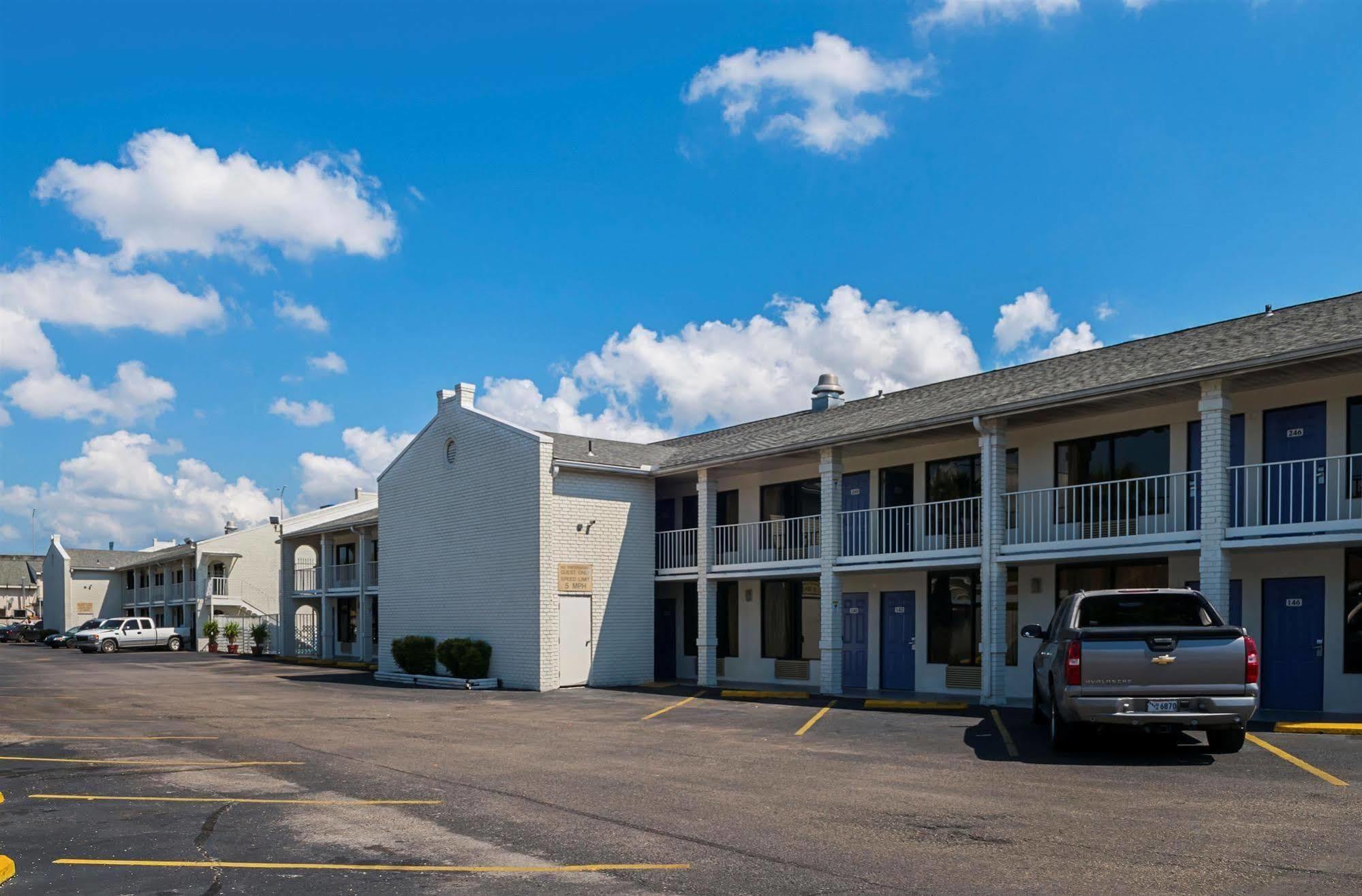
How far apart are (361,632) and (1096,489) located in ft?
87.4

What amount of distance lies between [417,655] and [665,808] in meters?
21.0

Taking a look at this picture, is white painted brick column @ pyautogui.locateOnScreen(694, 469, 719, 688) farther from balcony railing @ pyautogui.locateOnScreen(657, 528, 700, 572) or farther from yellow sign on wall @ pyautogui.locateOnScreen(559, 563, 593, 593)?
yellow sign on wall @ pyautogui.locateOnScreen(559, 563, 593, 593)

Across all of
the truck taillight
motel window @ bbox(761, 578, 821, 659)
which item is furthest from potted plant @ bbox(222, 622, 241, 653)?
the truck taillight

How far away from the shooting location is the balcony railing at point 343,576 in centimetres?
4050

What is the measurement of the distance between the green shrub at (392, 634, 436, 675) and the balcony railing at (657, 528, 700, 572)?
6.43 meters

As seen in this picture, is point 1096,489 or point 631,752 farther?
point 1096,489

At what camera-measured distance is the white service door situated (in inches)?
1066

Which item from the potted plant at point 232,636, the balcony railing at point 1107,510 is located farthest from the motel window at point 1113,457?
the potted plant at point 232,636

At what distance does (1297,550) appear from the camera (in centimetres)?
1802

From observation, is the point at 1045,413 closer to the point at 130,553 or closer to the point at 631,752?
the point at 631,752

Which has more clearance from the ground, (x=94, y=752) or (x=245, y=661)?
(x=94, y=752)

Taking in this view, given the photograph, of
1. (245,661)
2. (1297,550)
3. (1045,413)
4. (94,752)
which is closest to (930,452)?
(1045,413)

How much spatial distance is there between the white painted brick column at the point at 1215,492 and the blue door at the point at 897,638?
7.88 m

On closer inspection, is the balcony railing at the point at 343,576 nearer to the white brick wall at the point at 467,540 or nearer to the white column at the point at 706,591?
the white brick wall at the point at 467,540
